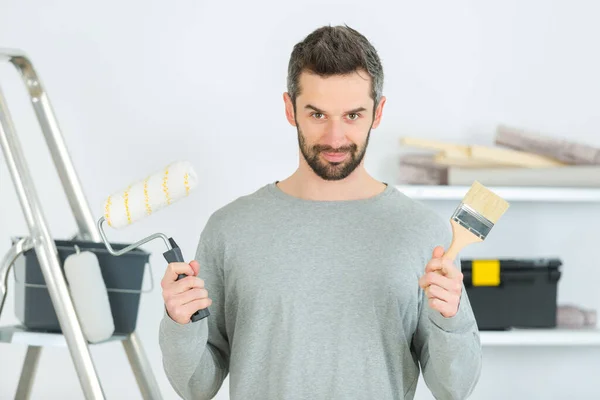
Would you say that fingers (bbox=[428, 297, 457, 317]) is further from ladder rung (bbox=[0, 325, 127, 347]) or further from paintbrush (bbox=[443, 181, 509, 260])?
ladder rung (bbox=[0, 325, 127, 347])

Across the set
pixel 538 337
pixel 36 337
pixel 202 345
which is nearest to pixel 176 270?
pixel 202 345

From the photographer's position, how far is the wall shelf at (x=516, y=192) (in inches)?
104

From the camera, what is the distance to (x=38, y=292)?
2.26m

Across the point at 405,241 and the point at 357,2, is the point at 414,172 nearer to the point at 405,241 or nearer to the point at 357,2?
the point at 357,2

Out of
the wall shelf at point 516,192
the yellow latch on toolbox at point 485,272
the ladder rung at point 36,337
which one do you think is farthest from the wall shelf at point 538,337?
the ladder rung at point 36,337

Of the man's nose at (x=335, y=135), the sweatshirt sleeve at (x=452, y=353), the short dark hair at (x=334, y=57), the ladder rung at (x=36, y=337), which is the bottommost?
the ladder rung at (x=36, y=337)

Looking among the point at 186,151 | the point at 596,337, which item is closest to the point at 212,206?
the point at 186,151

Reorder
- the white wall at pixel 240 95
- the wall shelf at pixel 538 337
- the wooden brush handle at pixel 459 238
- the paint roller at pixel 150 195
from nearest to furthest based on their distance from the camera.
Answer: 1. the wooden brush handle at pixel 459 238
2. the paint roller at pixel 150 195
3. the wall shelf at pixel 538 337
4. the white wall at pixel 240 95

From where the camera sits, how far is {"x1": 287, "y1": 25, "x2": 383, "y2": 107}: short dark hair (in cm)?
149

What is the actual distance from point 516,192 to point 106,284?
117 cm

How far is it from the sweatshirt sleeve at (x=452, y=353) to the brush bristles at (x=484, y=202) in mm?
121

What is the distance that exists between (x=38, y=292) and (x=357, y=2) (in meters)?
1.31

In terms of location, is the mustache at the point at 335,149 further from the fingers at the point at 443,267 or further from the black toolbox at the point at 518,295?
the black toolbox at the point at 518,295

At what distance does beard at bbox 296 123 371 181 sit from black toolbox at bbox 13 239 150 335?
0.84 metres
